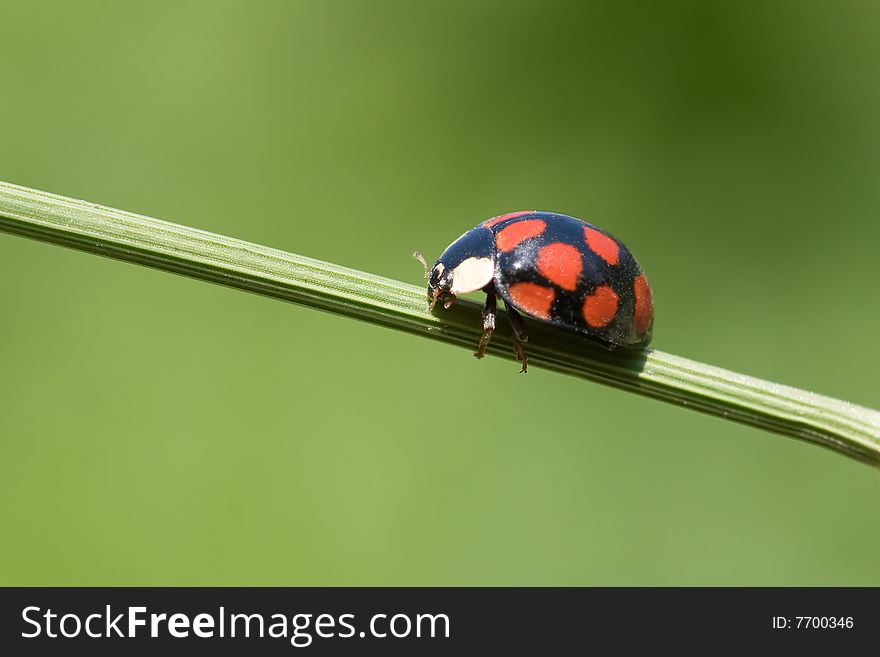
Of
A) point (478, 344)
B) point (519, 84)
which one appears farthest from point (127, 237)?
point (519, 84)

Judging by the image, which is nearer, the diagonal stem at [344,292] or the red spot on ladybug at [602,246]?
the diagonal stem at [344,292]

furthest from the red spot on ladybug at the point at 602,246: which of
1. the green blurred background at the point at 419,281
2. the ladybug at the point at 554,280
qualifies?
the green blurred background at the point at 419,281

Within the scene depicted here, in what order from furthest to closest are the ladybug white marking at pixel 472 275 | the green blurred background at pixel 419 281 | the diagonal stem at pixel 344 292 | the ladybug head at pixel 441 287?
1. the green blurred background at pixel 419 281
2. the ladybug white marking at pixel 472 275
3. the ladybug head at pixel 441 287
4. the diagonal stem at pixel 344 292

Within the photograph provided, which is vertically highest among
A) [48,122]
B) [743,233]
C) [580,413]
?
[48,122]

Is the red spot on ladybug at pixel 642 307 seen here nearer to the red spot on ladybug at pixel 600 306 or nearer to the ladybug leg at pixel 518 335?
the red spot on ladybug at pixel 600 306

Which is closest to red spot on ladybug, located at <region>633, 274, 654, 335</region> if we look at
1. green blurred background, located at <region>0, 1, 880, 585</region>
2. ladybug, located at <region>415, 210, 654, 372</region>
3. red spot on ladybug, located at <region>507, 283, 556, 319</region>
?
ladybug, located at <region>415, 210, 654, 372</region>

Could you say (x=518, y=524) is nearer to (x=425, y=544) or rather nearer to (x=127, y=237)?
(x=425, y=544)
